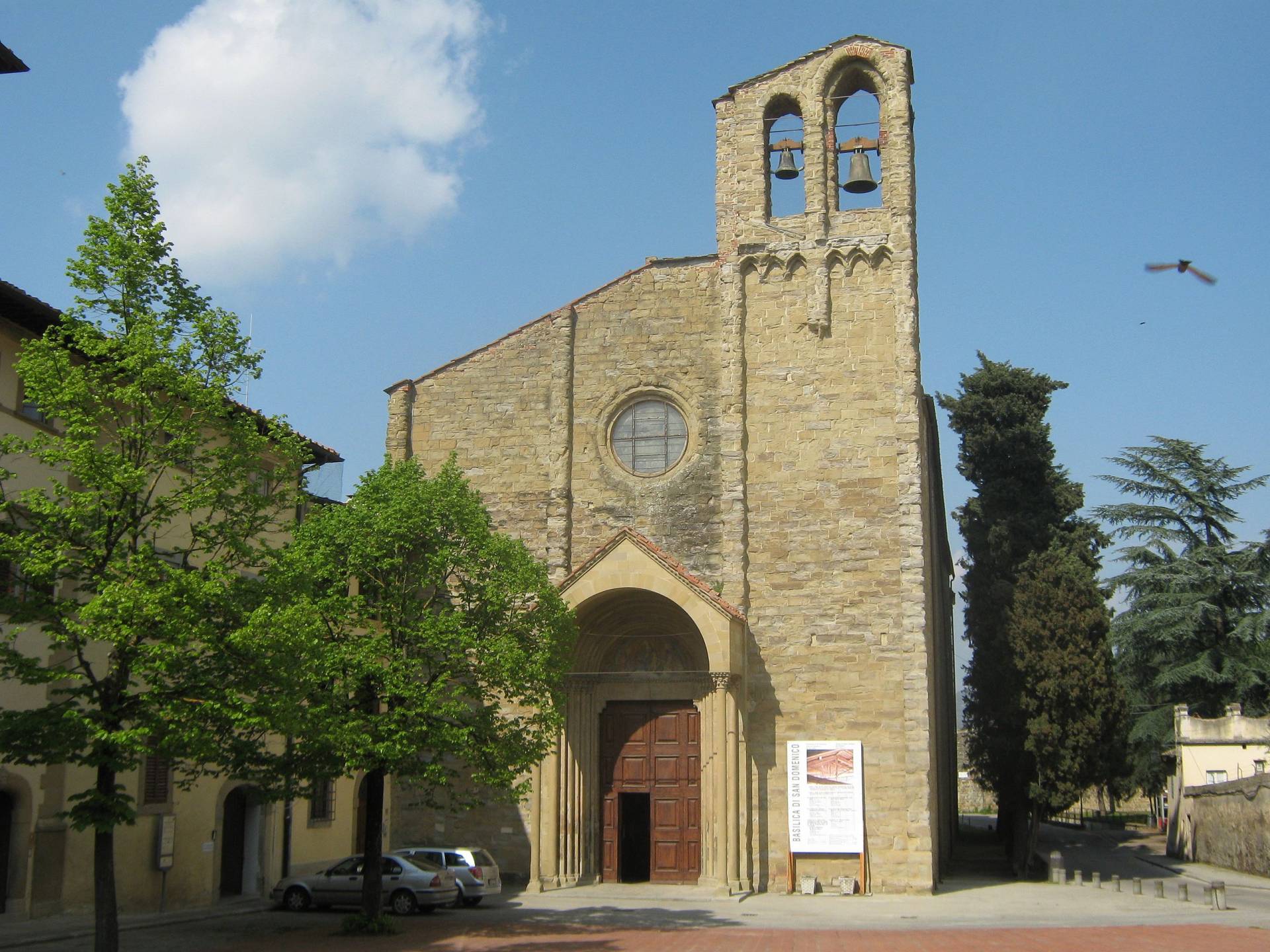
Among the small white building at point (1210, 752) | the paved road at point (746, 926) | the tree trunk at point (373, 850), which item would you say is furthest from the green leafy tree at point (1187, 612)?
the tree trunk at point (373, 850)

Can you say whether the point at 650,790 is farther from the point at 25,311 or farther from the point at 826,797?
the point at 25,311

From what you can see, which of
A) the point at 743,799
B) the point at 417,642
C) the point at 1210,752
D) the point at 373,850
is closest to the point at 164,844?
the point at 373,850

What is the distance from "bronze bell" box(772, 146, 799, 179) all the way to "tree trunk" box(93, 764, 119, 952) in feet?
A: 59.1

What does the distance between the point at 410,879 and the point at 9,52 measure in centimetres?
1373

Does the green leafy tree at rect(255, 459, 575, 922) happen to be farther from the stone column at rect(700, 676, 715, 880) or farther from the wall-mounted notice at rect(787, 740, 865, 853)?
the wall-mounted notice at rect(787, 740, 865, 853)

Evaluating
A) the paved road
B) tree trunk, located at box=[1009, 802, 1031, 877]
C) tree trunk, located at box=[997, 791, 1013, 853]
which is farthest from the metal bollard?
tree trunk, located at box=[997, 791, 1013, 853]

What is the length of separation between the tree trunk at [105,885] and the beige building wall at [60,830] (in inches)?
95.1

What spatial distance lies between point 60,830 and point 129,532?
6.50 meters

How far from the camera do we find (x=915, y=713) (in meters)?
21.9

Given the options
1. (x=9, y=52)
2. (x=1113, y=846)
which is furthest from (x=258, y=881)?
(x=1113, y=846)

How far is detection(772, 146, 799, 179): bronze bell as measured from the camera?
25.2m

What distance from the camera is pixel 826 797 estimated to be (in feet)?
71.7

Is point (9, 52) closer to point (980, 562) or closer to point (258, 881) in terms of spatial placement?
point (258, 881)

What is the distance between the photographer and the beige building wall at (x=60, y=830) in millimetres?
17391
